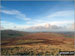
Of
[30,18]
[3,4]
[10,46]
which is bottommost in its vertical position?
[10,46]

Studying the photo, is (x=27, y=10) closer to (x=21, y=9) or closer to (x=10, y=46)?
(x=21, y=9)

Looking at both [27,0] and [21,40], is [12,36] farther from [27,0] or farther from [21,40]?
[27,0]

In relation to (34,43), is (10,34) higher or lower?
higher

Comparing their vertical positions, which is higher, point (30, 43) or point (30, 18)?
point (30, 18)

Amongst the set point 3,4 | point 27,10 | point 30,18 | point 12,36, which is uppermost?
point 3,4

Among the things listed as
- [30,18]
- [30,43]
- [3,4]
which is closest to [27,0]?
[30,18]

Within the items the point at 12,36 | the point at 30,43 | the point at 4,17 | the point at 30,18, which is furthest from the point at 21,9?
the point at 30,43

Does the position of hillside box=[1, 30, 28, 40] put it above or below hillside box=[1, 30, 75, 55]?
above

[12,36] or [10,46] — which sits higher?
[12,36]

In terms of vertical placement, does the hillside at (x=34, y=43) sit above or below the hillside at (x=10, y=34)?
below
